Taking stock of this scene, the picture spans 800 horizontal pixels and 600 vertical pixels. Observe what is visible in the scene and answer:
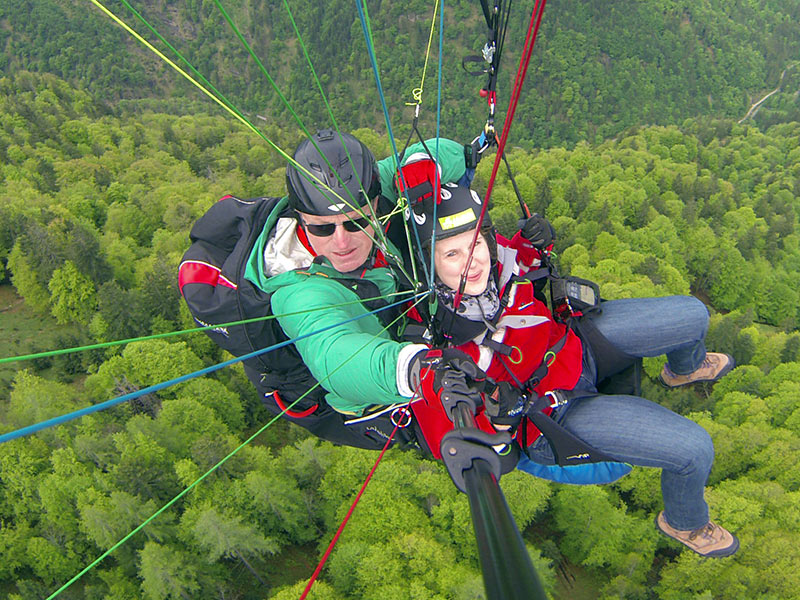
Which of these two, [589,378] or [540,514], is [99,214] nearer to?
[540,514]

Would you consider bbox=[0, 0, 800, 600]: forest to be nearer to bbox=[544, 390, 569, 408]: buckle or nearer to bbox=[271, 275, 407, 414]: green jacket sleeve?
bbox=[271, 275, 407, 414]: green jacket sleeve

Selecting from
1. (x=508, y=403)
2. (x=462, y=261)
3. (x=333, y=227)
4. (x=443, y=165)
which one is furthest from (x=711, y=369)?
(x=333, y=227)

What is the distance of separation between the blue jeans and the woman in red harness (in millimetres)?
11

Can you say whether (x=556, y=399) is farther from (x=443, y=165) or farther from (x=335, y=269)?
(x=443, y=165)

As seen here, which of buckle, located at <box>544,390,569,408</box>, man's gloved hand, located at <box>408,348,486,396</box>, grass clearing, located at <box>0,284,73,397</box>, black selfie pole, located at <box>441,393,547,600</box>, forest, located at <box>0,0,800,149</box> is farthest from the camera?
forest, located at <box>0,0,800,149</box>

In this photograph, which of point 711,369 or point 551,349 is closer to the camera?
point 551,349

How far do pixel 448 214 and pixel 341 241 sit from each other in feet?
4.11

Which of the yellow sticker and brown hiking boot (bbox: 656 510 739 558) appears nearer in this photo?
the yellow sticker

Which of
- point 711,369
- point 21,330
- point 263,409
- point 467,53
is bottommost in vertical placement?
point 263,409

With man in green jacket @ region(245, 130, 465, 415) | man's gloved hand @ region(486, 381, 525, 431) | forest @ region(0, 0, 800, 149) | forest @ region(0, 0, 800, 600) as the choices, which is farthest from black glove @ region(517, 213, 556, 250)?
forest @ region(0, 0, 800, 149)

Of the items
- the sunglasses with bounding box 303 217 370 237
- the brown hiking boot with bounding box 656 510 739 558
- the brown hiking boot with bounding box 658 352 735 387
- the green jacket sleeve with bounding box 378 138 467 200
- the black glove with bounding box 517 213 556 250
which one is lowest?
the brown hiking boot with bounding box 656 510 739 558

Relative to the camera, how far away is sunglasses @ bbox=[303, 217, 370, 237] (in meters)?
5.02

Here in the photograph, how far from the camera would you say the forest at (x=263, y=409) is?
72.1 ft

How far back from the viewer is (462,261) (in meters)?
5.46
